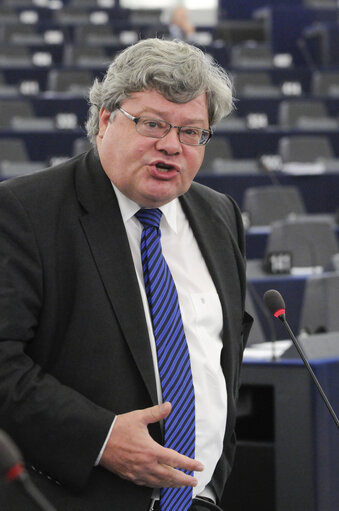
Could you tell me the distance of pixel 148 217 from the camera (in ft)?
5.66

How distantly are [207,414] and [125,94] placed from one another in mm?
584

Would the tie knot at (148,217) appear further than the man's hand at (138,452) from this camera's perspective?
Yes

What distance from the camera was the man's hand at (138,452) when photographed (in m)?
1.53

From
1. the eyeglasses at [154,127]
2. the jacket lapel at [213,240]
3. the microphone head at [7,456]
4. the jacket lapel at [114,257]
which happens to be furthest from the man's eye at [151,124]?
the microphone head at [7,456]

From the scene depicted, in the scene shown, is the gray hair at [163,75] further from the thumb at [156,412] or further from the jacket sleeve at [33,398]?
the thumb at [156,412]

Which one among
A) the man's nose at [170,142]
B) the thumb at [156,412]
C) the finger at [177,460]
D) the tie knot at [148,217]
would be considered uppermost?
the man's nose at [170,142]

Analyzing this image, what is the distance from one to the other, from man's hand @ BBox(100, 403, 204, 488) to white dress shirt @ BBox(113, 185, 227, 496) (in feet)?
0.55

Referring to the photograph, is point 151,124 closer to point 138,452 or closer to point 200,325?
point 200,325

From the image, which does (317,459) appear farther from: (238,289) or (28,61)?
(28,61)

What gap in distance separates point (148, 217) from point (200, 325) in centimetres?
22

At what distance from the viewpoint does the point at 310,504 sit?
2510 millimetres

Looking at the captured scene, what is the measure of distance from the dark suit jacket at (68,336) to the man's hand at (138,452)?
0.08ft

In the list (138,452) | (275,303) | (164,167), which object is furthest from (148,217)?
(138,452)

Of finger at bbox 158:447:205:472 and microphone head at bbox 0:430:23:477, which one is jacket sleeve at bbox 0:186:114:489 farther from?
microphone head at bbox 0:430:23:477
